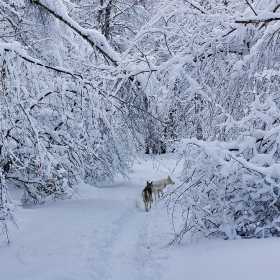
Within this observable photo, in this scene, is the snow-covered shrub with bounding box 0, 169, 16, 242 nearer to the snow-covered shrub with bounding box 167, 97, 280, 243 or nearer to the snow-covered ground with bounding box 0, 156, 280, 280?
the snow-covered ground with bounding box 0, 156, 280, 280

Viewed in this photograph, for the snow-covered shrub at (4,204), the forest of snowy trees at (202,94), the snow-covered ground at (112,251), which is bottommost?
the snow-covered ground at (112,251)

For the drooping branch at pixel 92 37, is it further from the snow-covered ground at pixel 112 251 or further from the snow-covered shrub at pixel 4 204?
the snow-covered shrub at pixel 4 204

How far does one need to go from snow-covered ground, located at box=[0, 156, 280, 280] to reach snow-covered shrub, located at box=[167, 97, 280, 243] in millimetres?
359

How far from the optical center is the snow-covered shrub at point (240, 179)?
4602 mm

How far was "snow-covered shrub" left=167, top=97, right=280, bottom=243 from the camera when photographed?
4.60m

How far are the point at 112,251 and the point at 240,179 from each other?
8.69 feet

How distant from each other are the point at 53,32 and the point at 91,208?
13.4ft

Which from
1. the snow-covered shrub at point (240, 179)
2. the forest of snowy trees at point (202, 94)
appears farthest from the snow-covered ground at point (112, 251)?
the forest of snowy trees at point (202, 94)

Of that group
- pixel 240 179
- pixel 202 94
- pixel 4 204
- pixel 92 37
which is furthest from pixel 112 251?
pixel 92 37

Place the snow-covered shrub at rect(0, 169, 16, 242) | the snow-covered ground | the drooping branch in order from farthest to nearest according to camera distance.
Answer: the drooping branch
the snow-covered ground
the snow-covered shrub at rect(0, 169, 16, 242)

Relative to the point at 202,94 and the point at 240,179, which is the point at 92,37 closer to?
the point at 202,94

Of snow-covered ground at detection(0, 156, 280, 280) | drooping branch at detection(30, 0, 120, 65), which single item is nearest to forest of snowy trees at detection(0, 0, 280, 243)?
drooping branch at detection(30, 0, 120, 65)

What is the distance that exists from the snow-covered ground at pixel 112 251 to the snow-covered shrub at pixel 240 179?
36 centimetres

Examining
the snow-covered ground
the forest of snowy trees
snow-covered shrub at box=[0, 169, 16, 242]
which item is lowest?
the snow-covered ground
